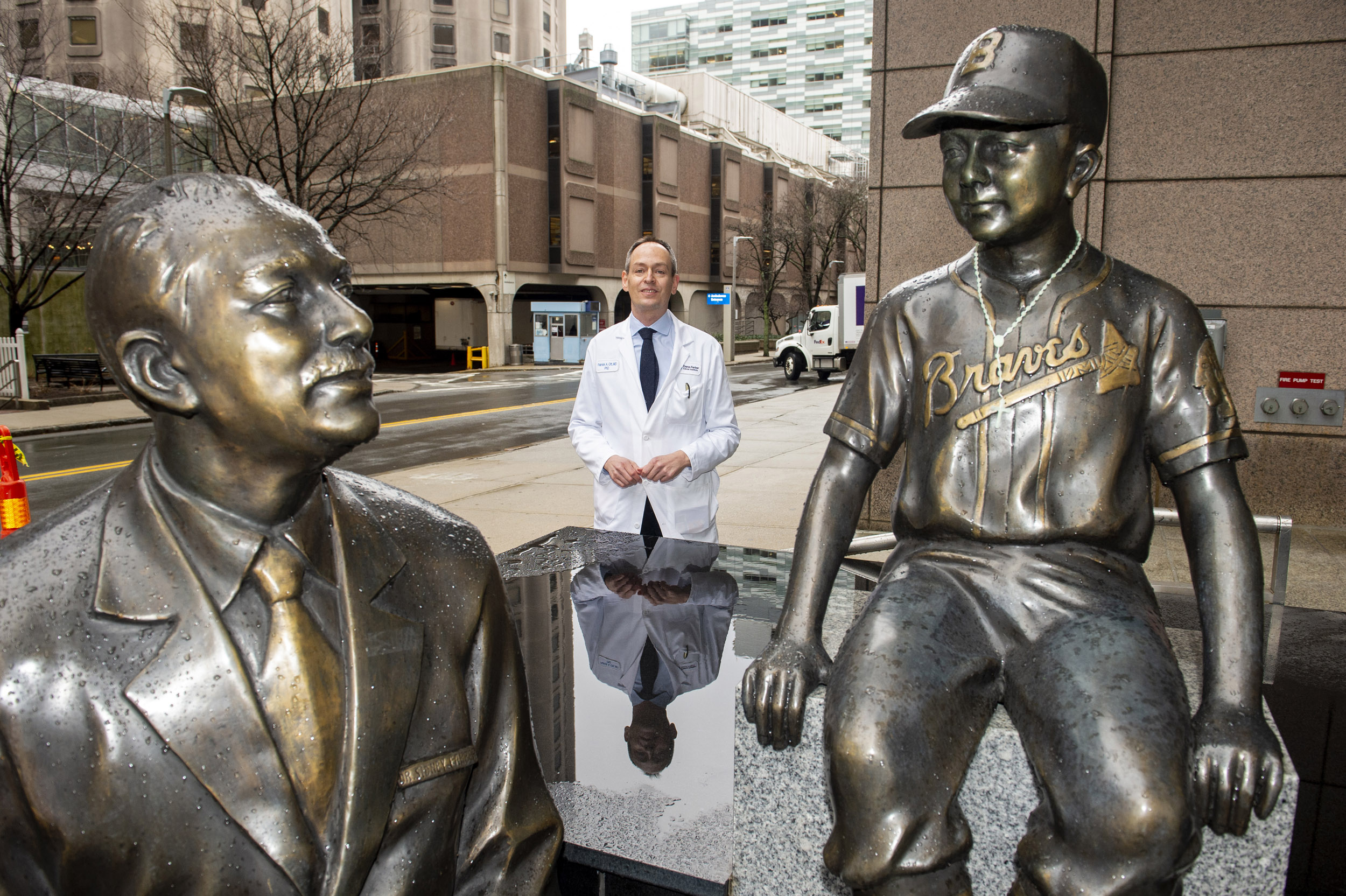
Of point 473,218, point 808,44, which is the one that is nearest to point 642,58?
point 808,44

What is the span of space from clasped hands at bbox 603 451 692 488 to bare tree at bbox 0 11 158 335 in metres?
16.0

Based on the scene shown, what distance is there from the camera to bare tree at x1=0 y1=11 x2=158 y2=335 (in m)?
18.0

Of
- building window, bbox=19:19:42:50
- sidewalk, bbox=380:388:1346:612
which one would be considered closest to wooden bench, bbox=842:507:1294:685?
sidewalk, bbox=380:388:1346:612

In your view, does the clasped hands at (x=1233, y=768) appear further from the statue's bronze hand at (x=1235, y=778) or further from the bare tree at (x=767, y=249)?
the bare tree at (x=767, y=249)

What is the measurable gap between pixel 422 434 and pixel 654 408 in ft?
33.1

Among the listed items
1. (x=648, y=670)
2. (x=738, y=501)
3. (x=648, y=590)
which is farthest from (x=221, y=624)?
(x=738, y=501)

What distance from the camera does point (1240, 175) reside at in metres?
6.05

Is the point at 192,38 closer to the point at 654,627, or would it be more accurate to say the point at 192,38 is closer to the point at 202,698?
the point at 654,627

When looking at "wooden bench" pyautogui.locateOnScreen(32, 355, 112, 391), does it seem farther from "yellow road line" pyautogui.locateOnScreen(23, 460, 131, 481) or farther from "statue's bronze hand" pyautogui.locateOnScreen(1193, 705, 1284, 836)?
"statue's bronze hand" pyautogui.locateOnScreen(1193, 705, 1284, 836)

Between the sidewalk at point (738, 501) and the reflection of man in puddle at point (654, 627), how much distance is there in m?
1.70

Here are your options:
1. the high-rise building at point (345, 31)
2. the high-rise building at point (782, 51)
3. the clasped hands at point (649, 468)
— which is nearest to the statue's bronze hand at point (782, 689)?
the clasped hands at point (649, 468)

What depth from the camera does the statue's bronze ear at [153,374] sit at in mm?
1033

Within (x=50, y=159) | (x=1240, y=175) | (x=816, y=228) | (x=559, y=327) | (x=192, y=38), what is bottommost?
(x=559, y=327)

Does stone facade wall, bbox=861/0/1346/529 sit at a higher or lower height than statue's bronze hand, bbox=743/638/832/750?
higher
